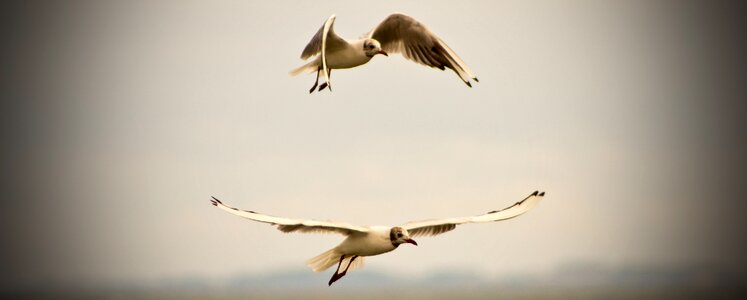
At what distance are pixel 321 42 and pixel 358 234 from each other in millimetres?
2080

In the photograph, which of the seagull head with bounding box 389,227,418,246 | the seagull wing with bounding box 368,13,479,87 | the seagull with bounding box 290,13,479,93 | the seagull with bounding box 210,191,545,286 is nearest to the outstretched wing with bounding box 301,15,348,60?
the seagull with bounding box 290,13,479,93

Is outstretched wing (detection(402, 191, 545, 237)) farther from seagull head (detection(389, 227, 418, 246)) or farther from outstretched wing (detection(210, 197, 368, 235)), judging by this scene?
outstretched wing (detection(210, 197, 368, 235))

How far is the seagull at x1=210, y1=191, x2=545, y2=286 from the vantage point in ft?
35.9

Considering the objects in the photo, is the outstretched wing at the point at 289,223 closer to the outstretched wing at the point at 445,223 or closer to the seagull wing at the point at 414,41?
the outstretched wing at the point at 445,223

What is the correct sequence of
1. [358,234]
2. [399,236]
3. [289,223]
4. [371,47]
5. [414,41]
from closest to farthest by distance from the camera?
[289,223] < [399,236] < [358,234] < [371,47] < [414,41]

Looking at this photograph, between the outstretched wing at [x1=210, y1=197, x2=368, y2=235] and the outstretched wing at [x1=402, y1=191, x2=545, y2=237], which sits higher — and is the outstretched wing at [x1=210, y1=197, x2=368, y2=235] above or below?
below

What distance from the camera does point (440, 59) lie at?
1266 centimetres

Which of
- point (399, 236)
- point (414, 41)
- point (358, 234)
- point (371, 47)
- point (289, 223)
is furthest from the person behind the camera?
point (414, 41)

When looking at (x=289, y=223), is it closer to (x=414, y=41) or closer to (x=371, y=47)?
(x=371, y=47)

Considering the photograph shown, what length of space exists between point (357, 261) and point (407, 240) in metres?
0.85

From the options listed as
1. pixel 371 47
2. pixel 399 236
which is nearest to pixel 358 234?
pixel 399 236

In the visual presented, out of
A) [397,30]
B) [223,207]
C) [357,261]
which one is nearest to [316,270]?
[357,261]

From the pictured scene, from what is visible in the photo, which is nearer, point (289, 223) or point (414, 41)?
point (289, 223)

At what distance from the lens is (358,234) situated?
11.6 metres
